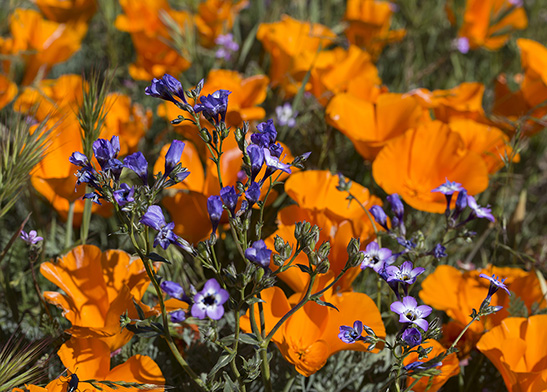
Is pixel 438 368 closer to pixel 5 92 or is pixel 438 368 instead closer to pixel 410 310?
pixel 410 310

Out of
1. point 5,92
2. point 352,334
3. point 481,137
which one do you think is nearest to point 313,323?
point 352,334

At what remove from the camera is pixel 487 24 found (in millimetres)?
2451

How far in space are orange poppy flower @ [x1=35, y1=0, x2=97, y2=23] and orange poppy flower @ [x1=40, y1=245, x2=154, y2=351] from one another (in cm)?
161

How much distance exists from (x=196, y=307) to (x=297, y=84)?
130cm

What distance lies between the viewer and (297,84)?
79.2 inches

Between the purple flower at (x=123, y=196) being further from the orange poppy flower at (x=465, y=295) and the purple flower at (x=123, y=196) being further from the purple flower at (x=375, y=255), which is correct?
the orange poppy flower at (x=465, y=295)

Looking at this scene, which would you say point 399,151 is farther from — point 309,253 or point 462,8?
point 462,8

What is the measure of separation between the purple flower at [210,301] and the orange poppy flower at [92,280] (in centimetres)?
36

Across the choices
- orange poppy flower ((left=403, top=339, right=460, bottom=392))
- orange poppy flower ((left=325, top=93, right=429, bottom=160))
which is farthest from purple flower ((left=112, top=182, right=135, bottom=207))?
orange poppy flower ((left=325, top=93, right=429, bottom=160))

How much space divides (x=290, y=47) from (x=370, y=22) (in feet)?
1.70

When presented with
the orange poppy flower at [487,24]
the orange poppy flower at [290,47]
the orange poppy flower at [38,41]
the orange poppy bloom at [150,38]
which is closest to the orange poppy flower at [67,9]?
the orange poppy flower at [38,41]

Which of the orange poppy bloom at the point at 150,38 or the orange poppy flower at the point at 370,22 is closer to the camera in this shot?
the orange poppy bloom at the point at 150,38

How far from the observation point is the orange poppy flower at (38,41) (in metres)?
2.20

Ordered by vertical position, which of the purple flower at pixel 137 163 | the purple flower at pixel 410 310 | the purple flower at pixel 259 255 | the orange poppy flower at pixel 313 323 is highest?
the purple flower at pixel 137 163
